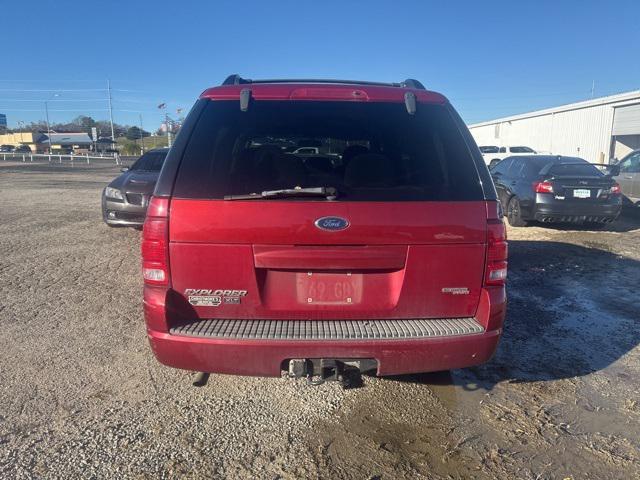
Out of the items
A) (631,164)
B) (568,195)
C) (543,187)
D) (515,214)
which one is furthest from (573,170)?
(631,164)

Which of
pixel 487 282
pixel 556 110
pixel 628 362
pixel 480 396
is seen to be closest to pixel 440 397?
pixel 480 396

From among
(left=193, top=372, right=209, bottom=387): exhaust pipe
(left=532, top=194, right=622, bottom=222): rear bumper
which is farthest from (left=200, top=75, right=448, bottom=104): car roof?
(left=532, top=194, right=622, bottom=222): rear bumper

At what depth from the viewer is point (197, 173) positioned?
263cm

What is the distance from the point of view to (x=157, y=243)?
2572 mm

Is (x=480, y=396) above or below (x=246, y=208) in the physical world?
below

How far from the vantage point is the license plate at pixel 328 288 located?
8.63 ft

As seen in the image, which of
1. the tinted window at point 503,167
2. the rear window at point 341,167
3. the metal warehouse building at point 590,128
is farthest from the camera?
the metal warehouse building at point 590,128

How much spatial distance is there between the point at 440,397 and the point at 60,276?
16.3 feet

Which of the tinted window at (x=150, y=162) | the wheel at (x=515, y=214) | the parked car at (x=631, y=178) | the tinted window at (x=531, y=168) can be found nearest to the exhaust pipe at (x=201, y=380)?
the tinted window at (x=150, y=162)

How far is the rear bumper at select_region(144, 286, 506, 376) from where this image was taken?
2543mm

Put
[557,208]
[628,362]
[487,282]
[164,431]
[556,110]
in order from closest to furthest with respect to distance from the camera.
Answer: [487,282]
[164,431]
[628,362]
[557,208]
[556,110]

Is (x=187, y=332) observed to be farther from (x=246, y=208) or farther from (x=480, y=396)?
(x=480, y=396)

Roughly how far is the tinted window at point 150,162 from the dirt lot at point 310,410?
4.87 meters

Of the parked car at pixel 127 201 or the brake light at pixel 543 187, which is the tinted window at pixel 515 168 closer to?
the brake light at pixel 543 187
